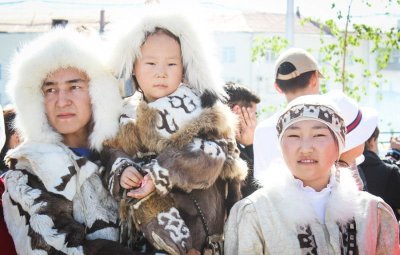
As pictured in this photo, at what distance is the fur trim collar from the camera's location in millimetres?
2324

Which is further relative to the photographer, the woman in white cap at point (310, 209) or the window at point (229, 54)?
the window at point (229, 54)

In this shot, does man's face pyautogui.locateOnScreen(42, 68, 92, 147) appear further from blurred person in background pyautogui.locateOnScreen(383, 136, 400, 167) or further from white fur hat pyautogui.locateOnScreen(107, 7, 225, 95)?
blurred person in background pyautogui.locateOnScreen(383, 136, 400, 167)

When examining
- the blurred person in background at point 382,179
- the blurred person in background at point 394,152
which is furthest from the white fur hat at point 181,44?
the blurred person in background at point 394,152

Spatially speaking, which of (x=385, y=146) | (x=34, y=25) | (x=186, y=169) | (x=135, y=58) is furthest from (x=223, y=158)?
(x=34, y=25)

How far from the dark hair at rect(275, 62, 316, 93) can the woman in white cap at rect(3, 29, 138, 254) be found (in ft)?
5.54

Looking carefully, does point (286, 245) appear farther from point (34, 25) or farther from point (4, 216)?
point (34, 25)

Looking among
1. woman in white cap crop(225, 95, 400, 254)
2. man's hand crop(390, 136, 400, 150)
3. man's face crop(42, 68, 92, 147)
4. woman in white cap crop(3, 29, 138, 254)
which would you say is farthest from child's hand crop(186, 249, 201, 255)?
man's hand crop(390, 136, 400, 150)

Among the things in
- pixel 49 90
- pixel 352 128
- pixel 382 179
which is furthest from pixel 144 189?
pixel 382 179

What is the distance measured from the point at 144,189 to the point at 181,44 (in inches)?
27.7

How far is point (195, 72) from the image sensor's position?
8.80 feet

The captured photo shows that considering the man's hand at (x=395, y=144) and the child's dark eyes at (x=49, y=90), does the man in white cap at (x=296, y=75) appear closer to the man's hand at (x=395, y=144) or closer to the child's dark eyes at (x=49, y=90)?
the man's hand at (x=395, y=144)

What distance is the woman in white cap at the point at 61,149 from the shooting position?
7.98 feet

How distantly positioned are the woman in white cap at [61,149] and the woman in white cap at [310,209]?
536 mm

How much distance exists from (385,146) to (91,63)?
12.0 m
